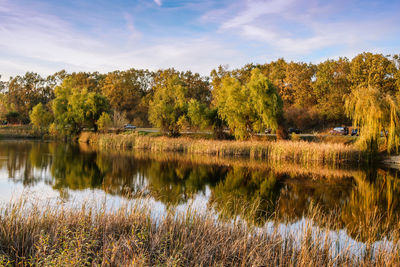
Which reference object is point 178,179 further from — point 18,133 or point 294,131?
point 18,133

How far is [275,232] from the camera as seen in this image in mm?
6973

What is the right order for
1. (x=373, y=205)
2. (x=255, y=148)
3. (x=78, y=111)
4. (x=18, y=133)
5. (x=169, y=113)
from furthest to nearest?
(x=18, y=133)
(x=78, y=111)
(x=169, y=113)
(x=255, y=148)
(x=373, y=205)

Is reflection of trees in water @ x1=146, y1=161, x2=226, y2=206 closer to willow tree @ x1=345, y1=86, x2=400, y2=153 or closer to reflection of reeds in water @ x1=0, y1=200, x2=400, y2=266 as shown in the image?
reflection of reeds in water @ x1=0, y1=200, x2=400, y2=266

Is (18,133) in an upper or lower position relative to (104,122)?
lower

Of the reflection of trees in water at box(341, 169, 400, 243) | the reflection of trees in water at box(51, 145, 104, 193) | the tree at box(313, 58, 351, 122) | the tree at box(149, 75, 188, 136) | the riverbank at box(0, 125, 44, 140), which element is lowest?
the reflection of trees in water at box(51, 145, 104, 193)

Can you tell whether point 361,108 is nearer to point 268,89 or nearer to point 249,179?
point 268,89

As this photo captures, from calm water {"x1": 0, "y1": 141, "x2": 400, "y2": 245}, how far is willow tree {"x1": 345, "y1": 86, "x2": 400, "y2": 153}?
9.17 feet

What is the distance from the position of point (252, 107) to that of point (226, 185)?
18.7 meters

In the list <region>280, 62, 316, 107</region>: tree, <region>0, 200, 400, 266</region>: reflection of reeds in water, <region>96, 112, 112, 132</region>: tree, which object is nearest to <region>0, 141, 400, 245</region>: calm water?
<region>0, 200, 400, 266</region>: reflection of reeds in water

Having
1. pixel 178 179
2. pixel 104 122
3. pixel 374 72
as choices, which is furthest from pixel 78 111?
pixel 374 72

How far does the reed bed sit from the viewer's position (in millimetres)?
26219

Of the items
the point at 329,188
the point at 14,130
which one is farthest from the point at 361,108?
the point at 14,130

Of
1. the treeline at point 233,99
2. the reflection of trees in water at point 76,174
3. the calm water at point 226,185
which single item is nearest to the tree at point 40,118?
the treeline at point 233,99

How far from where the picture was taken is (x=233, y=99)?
3569 cm
